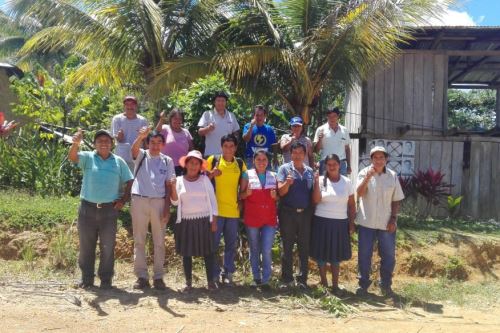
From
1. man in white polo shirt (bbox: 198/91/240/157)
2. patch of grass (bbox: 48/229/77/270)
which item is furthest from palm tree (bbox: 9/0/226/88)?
patch of grass (bbox: 48/229/77/270)

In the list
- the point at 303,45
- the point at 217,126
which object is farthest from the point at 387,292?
the point at 303,45

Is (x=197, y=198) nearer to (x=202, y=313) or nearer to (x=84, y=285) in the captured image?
(x=202, y=313)

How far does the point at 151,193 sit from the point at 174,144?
1.06 meters

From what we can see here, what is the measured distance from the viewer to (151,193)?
5.84m

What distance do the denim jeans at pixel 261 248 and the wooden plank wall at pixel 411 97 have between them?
5.17 meters

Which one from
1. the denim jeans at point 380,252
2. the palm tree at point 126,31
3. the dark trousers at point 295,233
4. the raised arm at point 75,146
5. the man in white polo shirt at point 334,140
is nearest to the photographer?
the raised arm at point 75,146

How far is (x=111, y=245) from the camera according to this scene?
594 centimetres

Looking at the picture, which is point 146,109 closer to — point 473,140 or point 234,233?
point 234,233

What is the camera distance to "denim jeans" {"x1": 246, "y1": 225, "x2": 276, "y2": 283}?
602cm

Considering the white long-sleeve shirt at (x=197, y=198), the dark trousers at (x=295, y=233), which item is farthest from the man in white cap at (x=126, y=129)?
the dark trousers at (x=295, y=233)

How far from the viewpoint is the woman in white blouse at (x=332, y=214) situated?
5973 millimetres

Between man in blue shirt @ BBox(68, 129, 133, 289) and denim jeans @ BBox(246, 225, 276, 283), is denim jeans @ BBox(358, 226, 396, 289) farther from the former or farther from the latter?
man in blue shirt @ BBox(68, 129, 133, 289)

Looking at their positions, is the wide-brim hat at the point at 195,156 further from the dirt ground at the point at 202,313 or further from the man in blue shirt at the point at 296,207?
the dirt ground at the point at 202,313

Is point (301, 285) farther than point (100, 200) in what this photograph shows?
Yes
